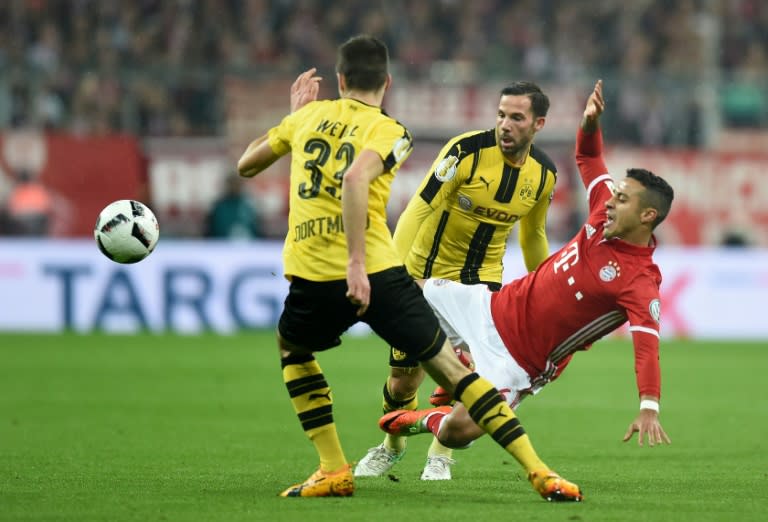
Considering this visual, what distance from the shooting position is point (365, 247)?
6.16m

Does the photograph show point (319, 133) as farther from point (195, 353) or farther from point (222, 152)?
point (222, 152)

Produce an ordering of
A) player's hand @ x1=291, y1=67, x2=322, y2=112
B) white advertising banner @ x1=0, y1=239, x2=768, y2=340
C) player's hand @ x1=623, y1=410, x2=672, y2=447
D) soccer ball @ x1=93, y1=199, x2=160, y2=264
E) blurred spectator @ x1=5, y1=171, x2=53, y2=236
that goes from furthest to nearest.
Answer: blurred spectator @ x1=5, y1=171, x2=53, y2=236 < white advertising banner @ x1=0, y1=239, x2=768, y2=340 < soccer ball @ x1=93, y1=199, x2=160, y2=264 < player's hand @ x1=291, y1=67, x2=322, y2=112 < player's hand @ x1=623, y1=410, x2=672, y2=447

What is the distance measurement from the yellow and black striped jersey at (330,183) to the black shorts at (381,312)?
60 millimetres

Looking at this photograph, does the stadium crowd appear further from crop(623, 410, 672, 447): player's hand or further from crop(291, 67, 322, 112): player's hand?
crop(623, 410, 672, 447): player's hand

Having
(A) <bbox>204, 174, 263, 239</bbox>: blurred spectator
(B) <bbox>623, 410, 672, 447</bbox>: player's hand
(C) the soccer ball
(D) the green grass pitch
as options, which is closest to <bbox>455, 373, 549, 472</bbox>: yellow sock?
(D) the green grass pitch

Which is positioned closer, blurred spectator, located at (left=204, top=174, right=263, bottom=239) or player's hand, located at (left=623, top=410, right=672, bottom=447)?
player's hand, located at (left=623, top=410, right=672, bottom=447)

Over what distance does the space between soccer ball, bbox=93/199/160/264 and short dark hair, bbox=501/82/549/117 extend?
229 cm

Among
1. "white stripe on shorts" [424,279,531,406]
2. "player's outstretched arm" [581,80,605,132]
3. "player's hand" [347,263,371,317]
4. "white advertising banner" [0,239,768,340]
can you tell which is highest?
"player's outstretched arm" [581,80,605,132]

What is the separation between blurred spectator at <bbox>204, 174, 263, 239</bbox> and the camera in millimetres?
18453

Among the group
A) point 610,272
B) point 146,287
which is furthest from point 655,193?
point 146,287

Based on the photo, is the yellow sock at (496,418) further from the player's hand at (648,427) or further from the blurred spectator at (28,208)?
the blurred spectator at (28,208)

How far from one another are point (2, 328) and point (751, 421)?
11.0 metres

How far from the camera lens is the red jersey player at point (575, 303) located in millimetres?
6797

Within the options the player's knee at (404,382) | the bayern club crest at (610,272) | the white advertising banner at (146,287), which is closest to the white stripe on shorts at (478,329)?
the player's knee at (404,382)
